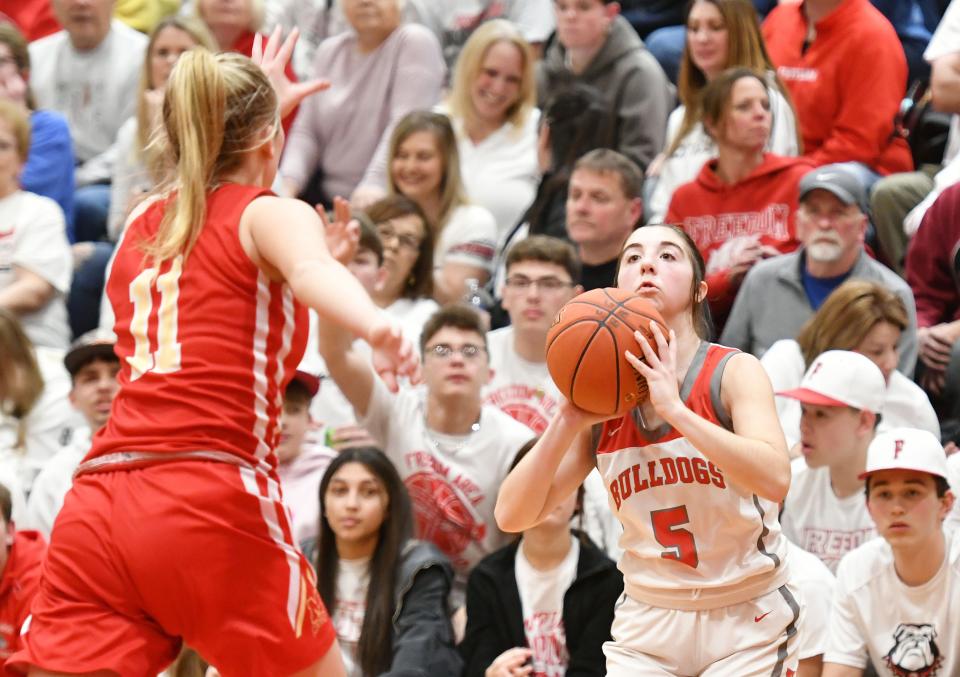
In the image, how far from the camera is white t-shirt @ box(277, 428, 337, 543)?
5969 millimetres

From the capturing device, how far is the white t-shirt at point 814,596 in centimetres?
519

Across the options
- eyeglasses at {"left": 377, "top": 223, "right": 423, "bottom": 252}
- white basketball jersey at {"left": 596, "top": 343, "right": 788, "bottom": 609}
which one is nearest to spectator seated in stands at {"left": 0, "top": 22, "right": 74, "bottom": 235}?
eyeglasses at {"left": 377, "top": 223, "right": 423, "bottom": 252}

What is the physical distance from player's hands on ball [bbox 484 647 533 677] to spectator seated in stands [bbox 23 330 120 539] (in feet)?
6.58

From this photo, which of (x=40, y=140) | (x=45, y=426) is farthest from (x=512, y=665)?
(x=40, y=140)

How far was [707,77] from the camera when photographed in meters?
7.70

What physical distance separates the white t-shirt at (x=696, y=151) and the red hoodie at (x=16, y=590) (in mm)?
3526

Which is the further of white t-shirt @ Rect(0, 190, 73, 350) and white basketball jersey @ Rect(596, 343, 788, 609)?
white t-shirt @ Rect(0, 190, 73, 350)

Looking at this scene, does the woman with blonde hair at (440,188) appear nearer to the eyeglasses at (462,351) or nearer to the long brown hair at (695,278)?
the eyeglasses at (462,351)

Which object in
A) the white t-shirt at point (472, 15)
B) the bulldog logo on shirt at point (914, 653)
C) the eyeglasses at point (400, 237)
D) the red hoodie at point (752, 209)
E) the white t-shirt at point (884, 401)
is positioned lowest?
the bulldog logo on shirt at point (914, 653)

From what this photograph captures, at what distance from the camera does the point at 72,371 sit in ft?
20.8

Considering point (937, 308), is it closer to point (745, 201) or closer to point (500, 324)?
point (745, 201)

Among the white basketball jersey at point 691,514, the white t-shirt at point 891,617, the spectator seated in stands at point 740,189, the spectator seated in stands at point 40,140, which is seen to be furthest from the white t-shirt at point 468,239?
the white basketball jersey at point 691,514

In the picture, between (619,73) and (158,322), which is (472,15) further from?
(158,322)

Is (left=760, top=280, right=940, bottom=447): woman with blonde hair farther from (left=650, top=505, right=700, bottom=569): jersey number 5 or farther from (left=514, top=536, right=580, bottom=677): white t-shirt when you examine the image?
(left=650, top=505, right=700, bottom=569): jersey number 5
